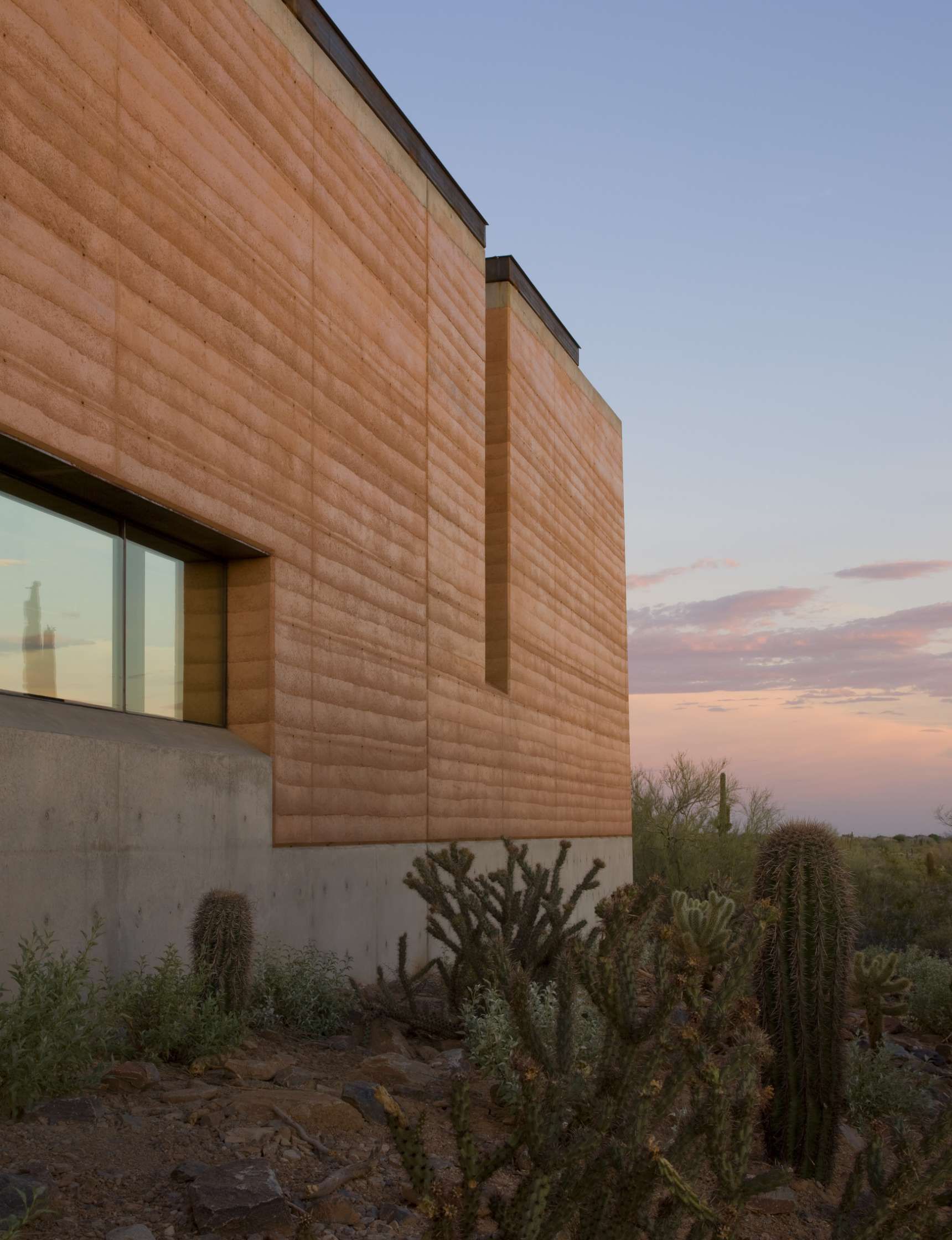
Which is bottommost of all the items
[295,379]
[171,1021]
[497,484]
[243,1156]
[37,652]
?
[243,1156]

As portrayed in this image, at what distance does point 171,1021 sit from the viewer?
675 centimetres

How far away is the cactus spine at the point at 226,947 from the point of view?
7746 mm

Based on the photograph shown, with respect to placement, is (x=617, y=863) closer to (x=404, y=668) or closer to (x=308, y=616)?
(x=404, y=668)

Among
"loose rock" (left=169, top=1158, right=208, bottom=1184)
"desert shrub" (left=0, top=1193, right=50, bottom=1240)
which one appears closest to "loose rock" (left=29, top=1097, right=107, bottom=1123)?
"loose rock" (left=169, top=1158, right=208, bottom=1184)

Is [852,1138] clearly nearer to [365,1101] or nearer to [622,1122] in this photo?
[365,1101]

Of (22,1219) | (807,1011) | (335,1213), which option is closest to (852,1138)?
(807,1011)

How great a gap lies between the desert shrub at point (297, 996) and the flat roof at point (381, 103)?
27.4 ft

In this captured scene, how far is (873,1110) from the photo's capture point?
7.93m

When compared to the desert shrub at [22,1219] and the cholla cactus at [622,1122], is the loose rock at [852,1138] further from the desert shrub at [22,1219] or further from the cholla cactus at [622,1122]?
the desert shrub at [22,1219]

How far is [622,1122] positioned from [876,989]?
593 centimetres

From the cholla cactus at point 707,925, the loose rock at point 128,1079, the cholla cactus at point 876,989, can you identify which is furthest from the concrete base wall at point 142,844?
the cholla cactus at point 876,989

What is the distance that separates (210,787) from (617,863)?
47.5 ft

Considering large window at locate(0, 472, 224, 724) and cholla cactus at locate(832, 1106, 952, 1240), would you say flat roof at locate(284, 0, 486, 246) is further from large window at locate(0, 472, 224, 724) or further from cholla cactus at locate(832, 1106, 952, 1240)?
cholla cactus at locate(832, 1106, 952, 1240)

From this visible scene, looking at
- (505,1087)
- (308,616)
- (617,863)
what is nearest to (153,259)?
(308,616)
